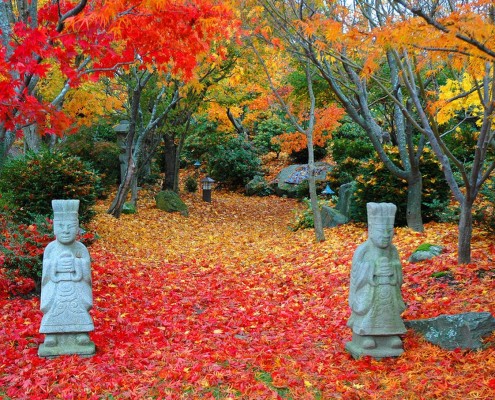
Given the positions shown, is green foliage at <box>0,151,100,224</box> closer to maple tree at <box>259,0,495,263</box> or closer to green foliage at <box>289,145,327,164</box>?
maple tree at <box>259,0,495,263</box>

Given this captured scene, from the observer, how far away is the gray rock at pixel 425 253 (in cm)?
789

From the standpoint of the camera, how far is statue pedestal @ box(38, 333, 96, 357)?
5.07 m

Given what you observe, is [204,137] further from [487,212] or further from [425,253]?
[425,253]

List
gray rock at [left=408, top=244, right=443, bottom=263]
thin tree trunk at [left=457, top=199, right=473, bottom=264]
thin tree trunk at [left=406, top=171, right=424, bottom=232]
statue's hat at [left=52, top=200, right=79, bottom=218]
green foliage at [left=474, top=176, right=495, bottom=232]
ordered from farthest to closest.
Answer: thin tree trunk at [left=406, top=171, right=424, bottom=232], green foliage at [left=474, top=176, right=495, bottom=232], gray rock at [left=408, top=244, right=443, bottom=263], thin tree trunk at [left=457, top=199, right=473, bottom=264], statue's hat at [left=52, top=200, right=79, bottom=218]

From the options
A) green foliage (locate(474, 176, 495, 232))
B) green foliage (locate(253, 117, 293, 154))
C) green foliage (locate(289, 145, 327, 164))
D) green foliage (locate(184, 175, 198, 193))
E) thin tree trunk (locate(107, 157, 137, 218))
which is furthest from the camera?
green foliage (locate(253, 117, 293, 154))

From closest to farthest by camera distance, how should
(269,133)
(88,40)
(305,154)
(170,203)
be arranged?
1. (88,40)
2. (170,203)
3. (305,154)
4. (269,133)

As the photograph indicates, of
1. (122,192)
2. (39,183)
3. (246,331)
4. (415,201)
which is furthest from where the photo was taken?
(122,192)

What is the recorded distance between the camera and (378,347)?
16.8ft

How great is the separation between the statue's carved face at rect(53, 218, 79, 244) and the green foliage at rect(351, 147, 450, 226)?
766cm

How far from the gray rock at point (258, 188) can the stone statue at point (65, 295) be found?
56.7 feet

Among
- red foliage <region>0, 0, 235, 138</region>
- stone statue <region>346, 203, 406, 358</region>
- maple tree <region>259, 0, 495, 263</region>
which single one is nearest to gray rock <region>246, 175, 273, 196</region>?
maple tree <region>259, 0, 495, 263</region>

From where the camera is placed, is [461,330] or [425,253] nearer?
[461,330]

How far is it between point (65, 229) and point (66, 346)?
1169mm

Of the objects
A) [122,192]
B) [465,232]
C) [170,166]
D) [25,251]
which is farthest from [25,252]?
[170,166]
